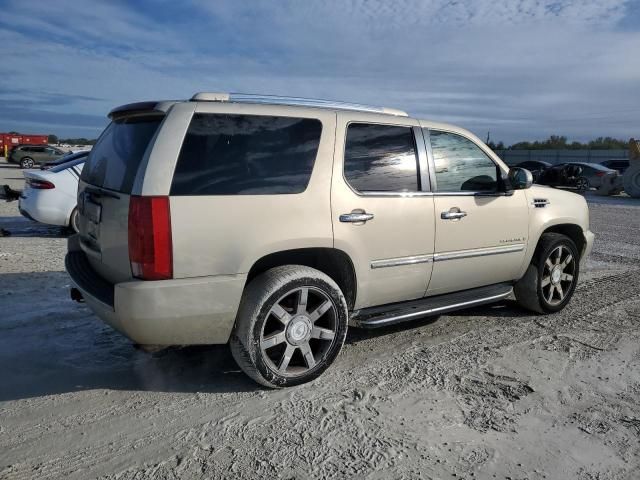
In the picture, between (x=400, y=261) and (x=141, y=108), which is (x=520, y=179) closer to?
(x=400, y=261)

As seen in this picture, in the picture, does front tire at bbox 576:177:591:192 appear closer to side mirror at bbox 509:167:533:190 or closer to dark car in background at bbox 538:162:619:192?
dark car in background at bbox 538:162:619:192

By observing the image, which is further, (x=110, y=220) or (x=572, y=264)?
(x=572, y=264)

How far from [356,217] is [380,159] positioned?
0.56m

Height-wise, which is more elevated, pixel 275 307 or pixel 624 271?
pixel 275 307

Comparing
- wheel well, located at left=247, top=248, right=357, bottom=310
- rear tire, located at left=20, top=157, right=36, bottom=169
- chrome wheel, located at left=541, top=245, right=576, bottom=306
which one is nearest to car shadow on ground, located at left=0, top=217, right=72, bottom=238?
wheel well, located at left=247, top=248, right=357, bottom=310

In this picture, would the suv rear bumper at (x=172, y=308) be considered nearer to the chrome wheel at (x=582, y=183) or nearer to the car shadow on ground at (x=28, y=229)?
the car shadow on ground at (x=28, y=229)

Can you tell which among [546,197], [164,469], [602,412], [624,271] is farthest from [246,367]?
[624,271]

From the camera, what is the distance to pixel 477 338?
15.4ft

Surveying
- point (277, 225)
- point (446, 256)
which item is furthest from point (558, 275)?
point (277, 225)

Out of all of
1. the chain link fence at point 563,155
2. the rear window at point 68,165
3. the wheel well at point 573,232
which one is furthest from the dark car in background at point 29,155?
the chain link fence at point 563,155

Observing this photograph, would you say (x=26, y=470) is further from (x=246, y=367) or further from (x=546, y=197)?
(x=546, y=197)

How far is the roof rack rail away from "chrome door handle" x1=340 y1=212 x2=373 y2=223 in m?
0.82

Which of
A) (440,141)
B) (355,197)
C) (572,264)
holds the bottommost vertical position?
(572,264)

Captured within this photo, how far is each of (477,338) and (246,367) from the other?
2.17 m
